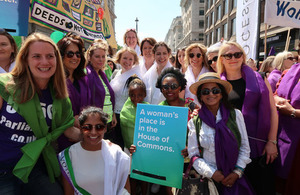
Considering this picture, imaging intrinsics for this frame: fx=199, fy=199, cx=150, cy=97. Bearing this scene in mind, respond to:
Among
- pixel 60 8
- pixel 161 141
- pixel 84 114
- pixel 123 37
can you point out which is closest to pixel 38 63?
pixel 84 114

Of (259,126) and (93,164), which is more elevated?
(259,126)

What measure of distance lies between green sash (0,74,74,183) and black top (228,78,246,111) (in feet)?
6.32

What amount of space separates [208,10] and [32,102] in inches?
1629

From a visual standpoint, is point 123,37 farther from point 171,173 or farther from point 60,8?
point 171,173

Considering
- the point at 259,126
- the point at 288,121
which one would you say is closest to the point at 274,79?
the point at 288,121

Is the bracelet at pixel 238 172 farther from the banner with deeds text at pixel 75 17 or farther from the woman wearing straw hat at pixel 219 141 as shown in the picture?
the banner with deeds text at pixel 75 17

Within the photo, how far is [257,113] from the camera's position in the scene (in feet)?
7.59

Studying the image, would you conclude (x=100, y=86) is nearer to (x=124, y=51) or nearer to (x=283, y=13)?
(x=124, y=51)

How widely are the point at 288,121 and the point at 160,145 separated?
1593mm

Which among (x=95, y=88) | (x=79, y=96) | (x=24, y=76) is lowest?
(x=79, y=96)

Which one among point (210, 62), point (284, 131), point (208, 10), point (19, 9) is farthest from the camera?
point (208, 10)

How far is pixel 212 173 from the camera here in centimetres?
193

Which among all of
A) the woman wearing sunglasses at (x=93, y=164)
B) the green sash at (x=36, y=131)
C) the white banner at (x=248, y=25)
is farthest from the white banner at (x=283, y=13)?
the green sash at (x=36, y=131)

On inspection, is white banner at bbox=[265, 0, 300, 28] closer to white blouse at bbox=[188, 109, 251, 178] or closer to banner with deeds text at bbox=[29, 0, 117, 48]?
white blouse at bbox=[188, 109, 251, 178]
